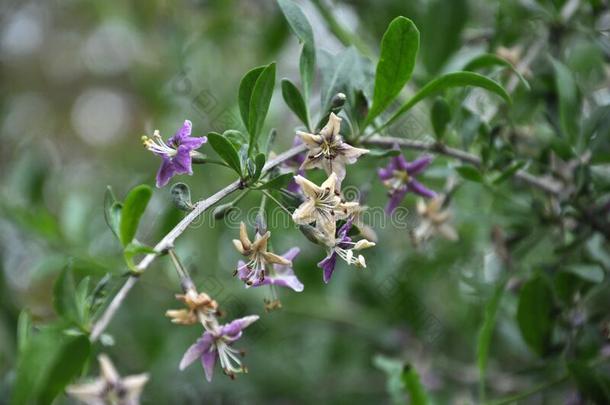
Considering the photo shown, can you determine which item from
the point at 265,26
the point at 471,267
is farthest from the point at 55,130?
the point at 471,267

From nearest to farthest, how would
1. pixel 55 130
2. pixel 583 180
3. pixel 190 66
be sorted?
pixel 583 180 < pixel 190 66 < pixel 55 130

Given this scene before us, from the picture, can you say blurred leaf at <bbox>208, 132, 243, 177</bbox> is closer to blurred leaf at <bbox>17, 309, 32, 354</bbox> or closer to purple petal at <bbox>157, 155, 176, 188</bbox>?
purple petal at <bbox>157, 155, 176, 188</bbox>

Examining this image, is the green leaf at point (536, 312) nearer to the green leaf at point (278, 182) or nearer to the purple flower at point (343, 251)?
the purple flower at point (343, 251)

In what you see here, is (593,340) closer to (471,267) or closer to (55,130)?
(471,267)

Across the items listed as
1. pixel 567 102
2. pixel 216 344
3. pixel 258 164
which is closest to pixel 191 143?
pixel 258 164

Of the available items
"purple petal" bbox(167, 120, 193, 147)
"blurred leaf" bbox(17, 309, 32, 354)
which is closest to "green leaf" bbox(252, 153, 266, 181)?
"purple petal" bbox(167, 120, 193, 147)
